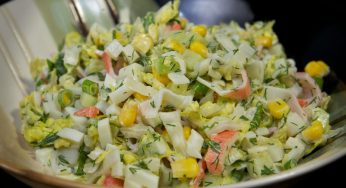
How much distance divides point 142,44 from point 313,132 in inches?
30.7

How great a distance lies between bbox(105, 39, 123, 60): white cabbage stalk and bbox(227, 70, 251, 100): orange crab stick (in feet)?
1.69

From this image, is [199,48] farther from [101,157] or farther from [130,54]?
[101,157]

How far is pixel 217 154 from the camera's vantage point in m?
1.60

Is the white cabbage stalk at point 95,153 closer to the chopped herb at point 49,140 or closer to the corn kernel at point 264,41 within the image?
the chopped herb at point 49,140

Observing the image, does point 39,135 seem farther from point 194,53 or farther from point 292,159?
point 292,159

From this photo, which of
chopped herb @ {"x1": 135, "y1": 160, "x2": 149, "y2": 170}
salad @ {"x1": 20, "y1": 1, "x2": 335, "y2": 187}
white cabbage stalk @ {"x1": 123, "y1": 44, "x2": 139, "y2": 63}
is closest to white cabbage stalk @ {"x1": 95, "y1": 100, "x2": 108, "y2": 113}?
salad @ {"x1": 20, "y1": 1, "x2": 335, "y2": 187}

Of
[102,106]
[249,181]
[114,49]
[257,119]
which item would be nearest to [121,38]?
[114,49]

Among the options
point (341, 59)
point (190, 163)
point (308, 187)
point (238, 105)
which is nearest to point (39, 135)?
point (190, 163)

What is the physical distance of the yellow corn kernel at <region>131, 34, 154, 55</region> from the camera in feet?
6.37

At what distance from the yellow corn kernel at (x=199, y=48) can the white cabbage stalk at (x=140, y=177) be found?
0.58 meters

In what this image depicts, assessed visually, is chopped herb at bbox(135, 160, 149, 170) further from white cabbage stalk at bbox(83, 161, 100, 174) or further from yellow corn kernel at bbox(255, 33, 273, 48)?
Result: yellow corn kernel at bbox(255, 33, 273, 48)

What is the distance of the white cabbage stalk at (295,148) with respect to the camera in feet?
5.48

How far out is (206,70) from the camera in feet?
5.98

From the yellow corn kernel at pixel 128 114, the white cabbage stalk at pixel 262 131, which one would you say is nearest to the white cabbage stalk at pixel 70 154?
the yellow corn kernel at pixel 128 114
